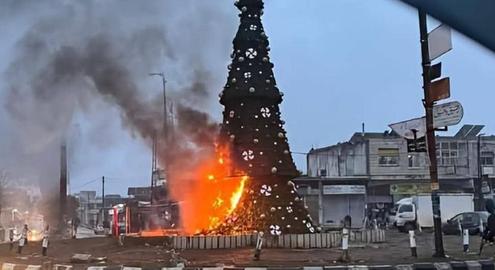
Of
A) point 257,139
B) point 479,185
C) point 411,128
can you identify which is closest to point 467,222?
point 257,139

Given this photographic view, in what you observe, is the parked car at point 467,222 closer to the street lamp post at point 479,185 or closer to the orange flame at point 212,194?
the orange flame at point 212,194

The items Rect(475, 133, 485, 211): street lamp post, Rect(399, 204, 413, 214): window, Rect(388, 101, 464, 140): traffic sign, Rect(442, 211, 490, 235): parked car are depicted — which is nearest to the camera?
Rect(388, 101, 464, 140): traffic sign

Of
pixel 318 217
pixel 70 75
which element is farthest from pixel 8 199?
pixel 70 75

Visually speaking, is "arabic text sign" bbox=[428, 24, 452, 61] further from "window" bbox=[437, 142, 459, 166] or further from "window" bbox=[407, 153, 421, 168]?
"window" bbox=[437, 142, 459, 166]

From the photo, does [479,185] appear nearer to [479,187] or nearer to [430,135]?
[479,187]

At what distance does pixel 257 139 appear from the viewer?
18562mm

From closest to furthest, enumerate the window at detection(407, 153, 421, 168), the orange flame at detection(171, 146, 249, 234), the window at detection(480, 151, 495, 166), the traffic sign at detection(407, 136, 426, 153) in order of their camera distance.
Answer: the traffic sign at detection(407, 136, 426, 153)
the orange flame at detection(171, 146, 249, 234)
the window at detection(407, 153, 421, 168)
the window at detection(480, 151, 495, 166)

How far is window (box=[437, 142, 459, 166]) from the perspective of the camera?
56.6 m

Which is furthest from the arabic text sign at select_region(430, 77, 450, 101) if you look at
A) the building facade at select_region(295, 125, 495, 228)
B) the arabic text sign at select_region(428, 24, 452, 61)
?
the building facade at select_region(295, 125, 495, 228)

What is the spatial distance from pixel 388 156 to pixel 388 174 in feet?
5.21

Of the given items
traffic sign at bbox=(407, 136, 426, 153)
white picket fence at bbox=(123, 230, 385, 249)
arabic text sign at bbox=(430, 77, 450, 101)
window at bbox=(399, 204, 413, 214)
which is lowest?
white picket fence at bbox=(123, 230, 385, 249)

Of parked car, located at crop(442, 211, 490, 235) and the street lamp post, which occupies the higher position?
the street lamp post

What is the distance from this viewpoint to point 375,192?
5541 cm

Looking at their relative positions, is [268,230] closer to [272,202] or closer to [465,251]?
[272,202]
